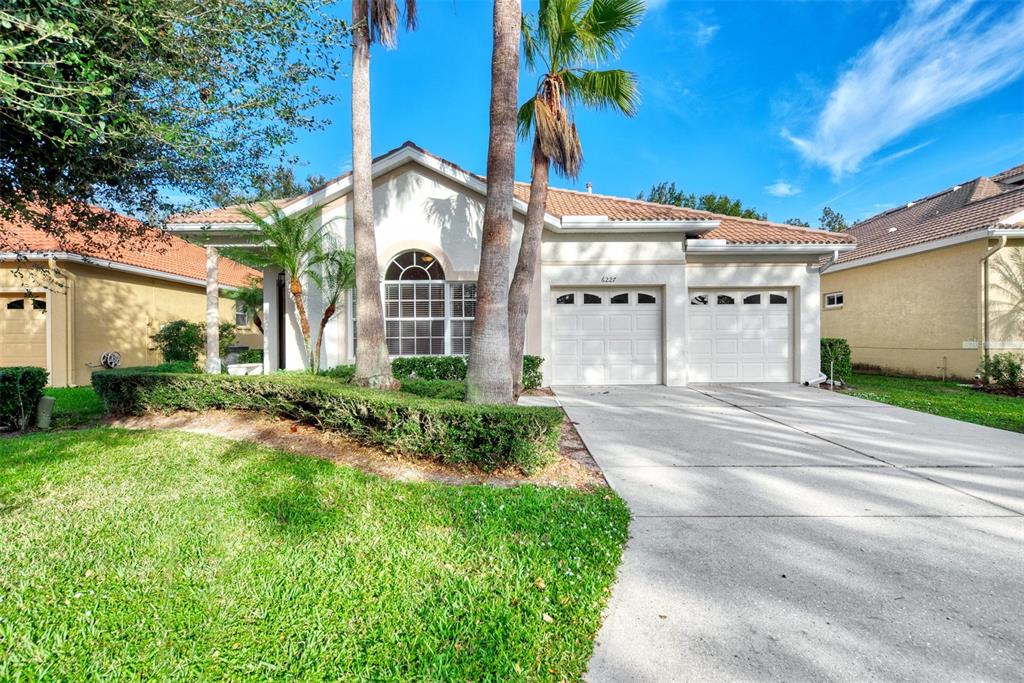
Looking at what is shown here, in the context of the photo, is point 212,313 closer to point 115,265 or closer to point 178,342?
point 178,342

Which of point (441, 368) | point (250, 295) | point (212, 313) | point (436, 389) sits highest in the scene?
point (250, 295)

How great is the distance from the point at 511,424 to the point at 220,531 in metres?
2.59

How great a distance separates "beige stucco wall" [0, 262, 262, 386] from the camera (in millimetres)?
11734

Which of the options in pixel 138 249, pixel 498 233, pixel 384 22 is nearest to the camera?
pixel 498 233

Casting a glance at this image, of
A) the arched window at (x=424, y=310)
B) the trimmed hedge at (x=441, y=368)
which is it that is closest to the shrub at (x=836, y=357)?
the trimmed hedge at (x=441, y=368)

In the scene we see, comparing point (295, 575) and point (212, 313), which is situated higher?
point (212, 313)

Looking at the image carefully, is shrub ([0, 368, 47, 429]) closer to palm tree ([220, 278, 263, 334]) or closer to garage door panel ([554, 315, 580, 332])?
garage door panel ([554, 315, 580, 332])

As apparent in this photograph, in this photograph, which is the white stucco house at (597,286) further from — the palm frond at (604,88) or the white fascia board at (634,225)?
the palm frond at (604,88)

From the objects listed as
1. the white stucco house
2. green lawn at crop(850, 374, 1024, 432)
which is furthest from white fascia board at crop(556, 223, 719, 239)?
green lawn at crop(850, 374, 1024, 432)

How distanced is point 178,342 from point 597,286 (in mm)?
13373

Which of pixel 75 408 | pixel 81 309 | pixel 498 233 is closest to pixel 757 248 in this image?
pixel 498 233

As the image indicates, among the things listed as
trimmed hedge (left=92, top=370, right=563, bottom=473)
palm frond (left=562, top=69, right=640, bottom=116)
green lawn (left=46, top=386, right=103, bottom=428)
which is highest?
palm frond (left=562, top=69, right=640, bottom=116)

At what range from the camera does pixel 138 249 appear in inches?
248

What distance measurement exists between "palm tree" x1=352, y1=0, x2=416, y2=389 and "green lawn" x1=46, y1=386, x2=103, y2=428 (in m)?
4.79
